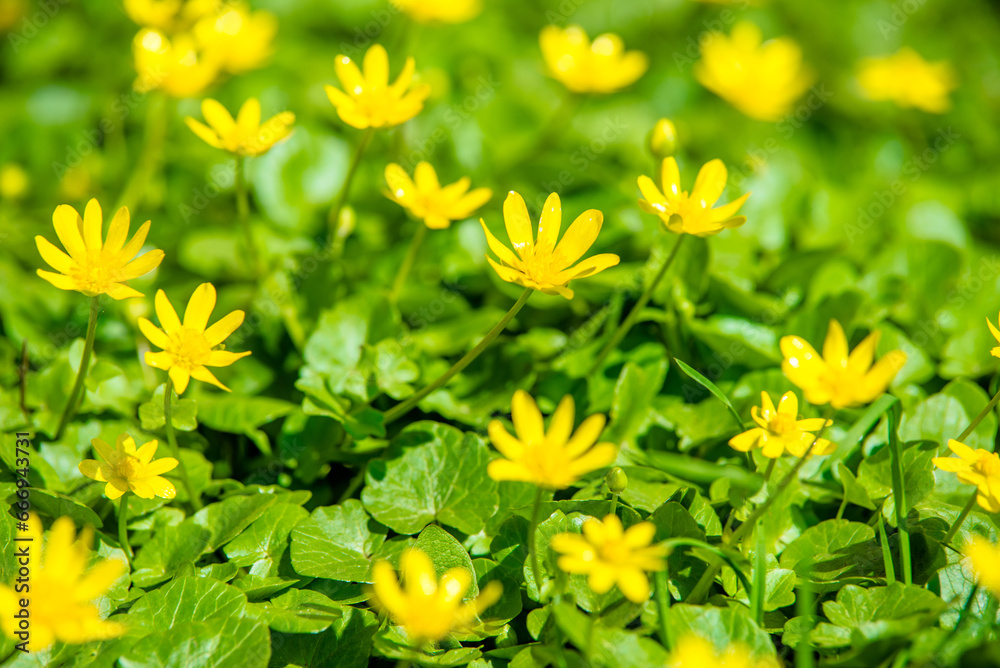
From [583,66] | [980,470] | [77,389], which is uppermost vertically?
[583,66]

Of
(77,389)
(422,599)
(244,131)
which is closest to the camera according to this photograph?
(422,599)

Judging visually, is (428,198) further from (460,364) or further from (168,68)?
(168,68)

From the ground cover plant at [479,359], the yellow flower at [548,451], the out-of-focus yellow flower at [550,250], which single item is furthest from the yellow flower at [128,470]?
the out-of-focus yellow flower at [550,250]

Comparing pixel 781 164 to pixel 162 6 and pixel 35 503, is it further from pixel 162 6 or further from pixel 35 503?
pixel 35 503

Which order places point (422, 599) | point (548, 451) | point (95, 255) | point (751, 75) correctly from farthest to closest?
point (751, 75), point (95, 255), point (548, 451), point (422, 599)

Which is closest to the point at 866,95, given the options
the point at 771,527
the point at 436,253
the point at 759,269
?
the point at 759,269

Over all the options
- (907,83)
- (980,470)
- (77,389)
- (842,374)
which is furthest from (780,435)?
(907,83)

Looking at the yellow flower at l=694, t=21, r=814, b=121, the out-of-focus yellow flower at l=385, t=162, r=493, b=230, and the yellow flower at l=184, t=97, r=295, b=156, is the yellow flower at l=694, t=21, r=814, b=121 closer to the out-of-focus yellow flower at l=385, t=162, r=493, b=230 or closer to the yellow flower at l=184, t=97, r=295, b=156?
the out-of-focus yellow flower at l=385, t=162, r=493, b=230
